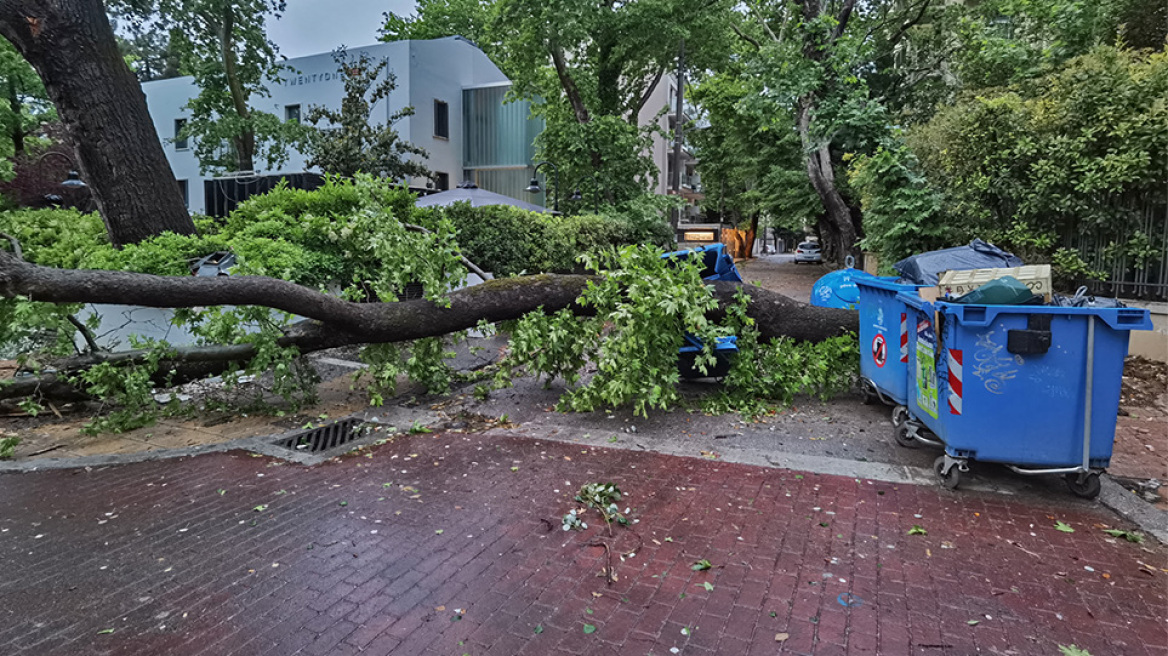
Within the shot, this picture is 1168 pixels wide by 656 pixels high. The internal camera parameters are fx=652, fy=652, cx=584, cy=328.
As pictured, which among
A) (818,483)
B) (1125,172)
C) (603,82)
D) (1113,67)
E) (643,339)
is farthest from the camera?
(603,82)

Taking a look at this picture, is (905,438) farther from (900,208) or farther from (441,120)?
(441,120)

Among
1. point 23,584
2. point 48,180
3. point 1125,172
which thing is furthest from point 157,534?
point 48,180

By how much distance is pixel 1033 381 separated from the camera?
3.98 m

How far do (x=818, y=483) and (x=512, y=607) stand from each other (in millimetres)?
2446

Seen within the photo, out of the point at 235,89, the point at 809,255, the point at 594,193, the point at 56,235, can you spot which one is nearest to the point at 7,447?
the point at 56,235

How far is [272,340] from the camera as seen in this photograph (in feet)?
20.0

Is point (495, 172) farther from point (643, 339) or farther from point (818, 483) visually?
point (818, 483)

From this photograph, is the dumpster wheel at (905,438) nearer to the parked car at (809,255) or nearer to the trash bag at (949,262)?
the trash bag at (949,262)

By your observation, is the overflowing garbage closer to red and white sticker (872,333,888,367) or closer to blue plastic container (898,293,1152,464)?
blue plastic container (898,293,1152,464)

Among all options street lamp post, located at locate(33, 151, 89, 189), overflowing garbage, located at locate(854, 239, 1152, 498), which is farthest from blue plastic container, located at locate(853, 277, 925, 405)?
street lamp post, located at locate(33, 151, 89, 189)

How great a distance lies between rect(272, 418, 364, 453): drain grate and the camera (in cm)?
539

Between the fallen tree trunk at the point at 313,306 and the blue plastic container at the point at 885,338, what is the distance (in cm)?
77

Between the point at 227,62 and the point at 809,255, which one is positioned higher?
the point at 227,62

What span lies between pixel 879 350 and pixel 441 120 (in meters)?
23.2
